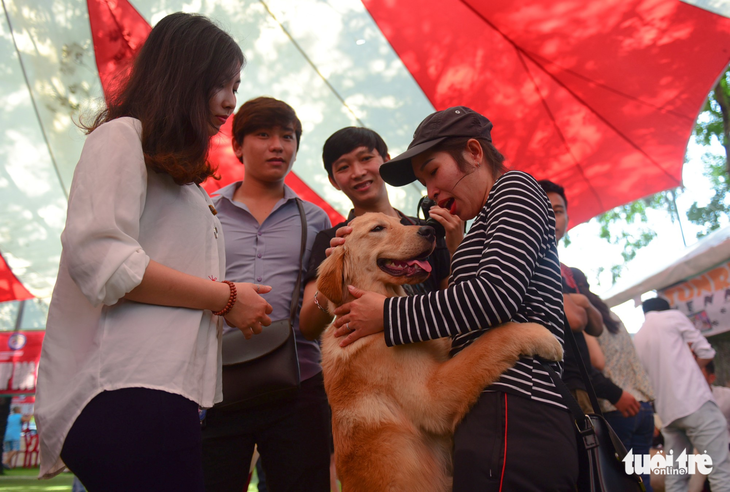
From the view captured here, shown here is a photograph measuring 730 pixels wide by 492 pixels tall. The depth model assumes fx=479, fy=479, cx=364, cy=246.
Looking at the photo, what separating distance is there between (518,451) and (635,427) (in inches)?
130

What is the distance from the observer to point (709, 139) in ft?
51.4

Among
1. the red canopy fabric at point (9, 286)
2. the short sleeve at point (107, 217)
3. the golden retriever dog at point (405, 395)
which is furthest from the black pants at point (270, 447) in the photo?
the red canopy fabric at point (9, 286)

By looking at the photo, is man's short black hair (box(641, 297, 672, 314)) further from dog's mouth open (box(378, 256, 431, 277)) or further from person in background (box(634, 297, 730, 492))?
dog's mouth open (box(378, 256, 431, 277))

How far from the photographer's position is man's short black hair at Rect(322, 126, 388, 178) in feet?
9.80

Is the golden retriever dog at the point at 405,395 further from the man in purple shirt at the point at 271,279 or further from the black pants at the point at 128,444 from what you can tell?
the black pants at the point at 128,444

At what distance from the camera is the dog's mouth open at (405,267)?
233 centimetres

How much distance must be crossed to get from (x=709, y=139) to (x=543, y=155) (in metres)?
13.7

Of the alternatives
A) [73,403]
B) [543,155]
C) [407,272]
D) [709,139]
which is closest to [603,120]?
[543,155]

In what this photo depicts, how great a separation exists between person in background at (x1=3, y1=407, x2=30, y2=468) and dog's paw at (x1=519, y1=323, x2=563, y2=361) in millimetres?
14380

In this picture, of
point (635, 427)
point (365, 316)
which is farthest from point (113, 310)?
point (635, 427)

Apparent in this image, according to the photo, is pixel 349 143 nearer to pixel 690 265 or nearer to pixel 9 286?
pixel 9 286

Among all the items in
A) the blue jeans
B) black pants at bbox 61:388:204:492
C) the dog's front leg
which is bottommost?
the blue jeans

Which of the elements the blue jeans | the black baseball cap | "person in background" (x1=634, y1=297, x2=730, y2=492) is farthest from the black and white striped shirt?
"person in background" (x1=634, y1=297, x2=730, y2=492)

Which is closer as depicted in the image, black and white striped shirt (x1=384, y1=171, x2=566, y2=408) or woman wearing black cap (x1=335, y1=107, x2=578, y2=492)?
woman wearing black cap (x1=335, y1=107, x2=578, y2=492)
